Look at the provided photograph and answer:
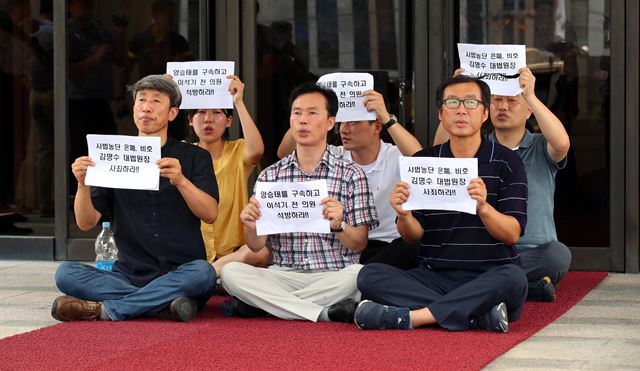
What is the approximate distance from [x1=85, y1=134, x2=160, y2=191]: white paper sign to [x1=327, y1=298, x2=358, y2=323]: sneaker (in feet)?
3.18

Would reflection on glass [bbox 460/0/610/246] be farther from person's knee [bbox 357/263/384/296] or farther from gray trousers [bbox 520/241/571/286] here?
person's knee [bbox 357/263/384/296]

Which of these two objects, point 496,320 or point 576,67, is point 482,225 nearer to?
point 496,320

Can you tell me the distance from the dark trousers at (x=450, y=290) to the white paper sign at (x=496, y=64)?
111 centimetres

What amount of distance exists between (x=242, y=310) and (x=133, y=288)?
519mm

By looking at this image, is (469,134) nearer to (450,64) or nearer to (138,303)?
(138,303)

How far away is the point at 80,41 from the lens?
8.51 m

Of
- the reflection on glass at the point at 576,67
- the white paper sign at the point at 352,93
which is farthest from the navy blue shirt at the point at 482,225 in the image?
the reflection on glass at the point at 576,67

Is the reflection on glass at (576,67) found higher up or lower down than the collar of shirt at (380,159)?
higher up

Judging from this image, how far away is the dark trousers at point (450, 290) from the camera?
17.9ft

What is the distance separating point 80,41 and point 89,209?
284cm

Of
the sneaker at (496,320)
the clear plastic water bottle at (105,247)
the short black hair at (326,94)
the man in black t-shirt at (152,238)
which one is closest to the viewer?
the sneaker at (496,320)

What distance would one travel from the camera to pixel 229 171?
6.76 meters

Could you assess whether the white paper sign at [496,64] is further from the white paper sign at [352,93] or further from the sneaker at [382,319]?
the sneaker at [382,319]

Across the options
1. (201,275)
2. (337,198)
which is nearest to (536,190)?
(337,198)
